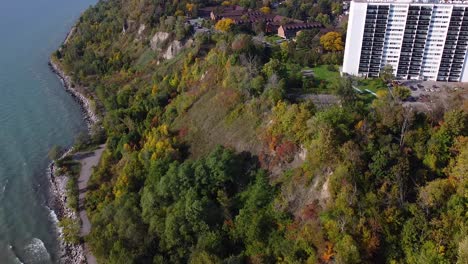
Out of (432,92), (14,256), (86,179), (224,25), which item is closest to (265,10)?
(224,25)

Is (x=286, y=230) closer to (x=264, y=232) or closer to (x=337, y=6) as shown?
(x=264, y=232)

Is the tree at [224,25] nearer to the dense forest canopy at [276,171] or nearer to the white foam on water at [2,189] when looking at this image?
the dense forest canopy at [276,171]

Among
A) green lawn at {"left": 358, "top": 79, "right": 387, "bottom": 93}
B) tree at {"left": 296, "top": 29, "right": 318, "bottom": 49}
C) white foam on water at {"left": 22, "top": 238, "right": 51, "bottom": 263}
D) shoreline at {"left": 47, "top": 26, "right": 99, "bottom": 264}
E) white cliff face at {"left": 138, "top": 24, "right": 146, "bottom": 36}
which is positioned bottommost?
white foam on water at {"left": 22, "top": 238, "right": 51, "bottom": 263}

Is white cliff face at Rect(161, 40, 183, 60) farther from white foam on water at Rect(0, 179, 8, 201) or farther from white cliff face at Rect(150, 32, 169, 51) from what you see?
white foam on water at Rect(0, 179, 8, 201)

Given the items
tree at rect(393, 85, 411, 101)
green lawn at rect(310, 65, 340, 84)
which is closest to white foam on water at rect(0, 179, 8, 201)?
green lawn at rect(310, 65, 340, 84)

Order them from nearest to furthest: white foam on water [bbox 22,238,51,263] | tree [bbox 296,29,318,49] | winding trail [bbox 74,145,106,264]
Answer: white foam on water [bbox 22,238,51,263] → winding trail [bbox 74,145,106,264] → tree [bbox 296,29,318,49]

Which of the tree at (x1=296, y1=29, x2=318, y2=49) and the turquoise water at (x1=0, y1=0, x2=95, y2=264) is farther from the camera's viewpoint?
the tree at (x1=296, y1=29, x2=318, y2=49)

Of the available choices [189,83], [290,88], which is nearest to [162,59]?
[189,83]

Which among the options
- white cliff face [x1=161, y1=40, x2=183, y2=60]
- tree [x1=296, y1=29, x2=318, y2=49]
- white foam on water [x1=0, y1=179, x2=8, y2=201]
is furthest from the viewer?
white cliff face [x1=161, y1=40, x2=183, y2=60]
